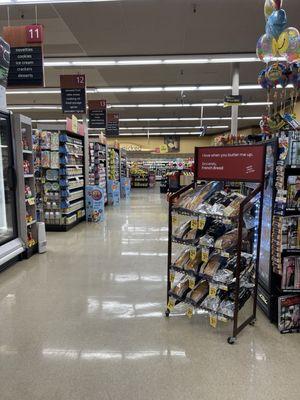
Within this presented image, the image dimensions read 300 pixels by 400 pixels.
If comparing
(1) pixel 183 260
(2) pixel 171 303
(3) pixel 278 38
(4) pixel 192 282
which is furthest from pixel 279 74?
(2) pixel 171 303

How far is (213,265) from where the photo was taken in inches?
106

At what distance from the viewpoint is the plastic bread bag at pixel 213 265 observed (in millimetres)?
2642

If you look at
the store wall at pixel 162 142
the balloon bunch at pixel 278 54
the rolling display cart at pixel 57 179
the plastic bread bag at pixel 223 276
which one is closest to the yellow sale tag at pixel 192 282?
the plastic bread bag at pixel 223 276

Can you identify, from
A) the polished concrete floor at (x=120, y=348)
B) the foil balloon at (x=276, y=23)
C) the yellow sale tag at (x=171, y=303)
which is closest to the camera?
the polished concrete floor at (x=120, y=348)

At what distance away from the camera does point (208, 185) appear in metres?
2.95

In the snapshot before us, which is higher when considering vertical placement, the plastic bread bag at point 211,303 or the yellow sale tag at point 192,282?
the yellow sale tag at point 192,282

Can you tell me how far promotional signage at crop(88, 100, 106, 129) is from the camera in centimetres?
1123

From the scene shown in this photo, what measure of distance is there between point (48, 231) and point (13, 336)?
4.58 m

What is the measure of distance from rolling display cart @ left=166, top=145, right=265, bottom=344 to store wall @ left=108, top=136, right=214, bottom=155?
22.6m

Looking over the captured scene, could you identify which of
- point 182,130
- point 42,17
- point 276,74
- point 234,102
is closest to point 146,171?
point 182,130

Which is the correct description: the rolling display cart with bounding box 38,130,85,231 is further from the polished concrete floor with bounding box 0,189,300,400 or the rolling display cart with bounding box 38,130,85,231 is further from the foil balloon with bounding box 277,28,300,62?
the foil balloon with bounding box 277,28,300,62

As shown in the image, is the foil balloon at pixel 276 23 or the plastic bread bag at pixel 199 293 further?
the foil balloon at pixel 276 23

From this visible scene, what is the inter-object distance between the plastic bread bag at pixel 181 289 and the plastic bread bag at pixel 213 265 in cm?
32

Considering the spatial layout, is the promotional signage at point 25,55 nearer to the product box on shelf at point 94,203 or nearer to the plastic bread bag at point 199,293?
the product box on shelf at point 94,203
